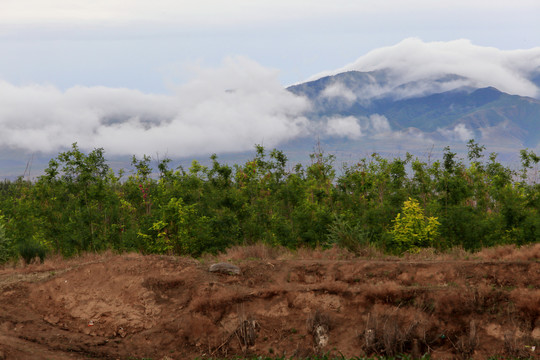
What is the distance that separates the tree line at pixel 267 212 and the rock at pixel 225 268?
216 inches

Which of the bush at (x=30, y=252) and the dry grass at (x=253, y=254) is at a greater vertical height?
the bush at (x=30, y=252)

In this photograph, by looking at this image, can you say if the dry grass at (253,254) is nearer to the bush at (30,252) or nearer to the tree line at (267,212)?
the tree line at (267,212)

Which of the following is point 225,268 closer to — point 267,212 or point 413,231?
point 413,231

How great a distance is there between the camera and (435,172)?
2939cm

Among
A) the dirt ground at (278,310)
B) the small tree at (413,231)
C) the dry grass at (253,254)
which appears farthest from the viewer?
the small tree at (413,231)

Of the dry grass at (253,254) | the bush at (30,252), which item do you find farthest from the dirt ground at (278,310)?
the bush at (30,252)

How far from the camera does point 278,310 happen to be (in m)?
13.2

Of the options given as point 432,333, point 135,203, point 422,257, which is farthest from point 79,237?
point 432,333

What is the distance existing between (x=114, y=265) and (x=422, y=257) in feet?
36.4

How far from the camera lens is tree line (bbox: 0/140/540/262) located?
22516 millimetres

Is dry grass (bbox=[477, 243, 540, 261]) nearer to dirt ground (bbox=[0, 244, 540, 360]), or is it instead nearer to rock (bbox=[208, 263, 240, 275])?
dirt ground (bbox=[0, 244, 540, 360])

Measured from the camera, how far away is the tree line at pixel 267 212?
886 inches

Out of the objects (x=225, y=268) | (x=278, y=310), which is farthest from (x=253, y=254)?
(x=278, y=310)

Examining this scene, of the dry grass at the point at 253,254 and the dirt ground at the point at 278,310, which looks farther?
the dry grass at the point at 253,254
